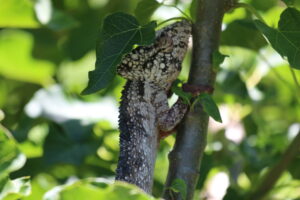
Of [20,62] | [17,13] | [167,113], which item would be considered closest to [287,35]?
[167,113]

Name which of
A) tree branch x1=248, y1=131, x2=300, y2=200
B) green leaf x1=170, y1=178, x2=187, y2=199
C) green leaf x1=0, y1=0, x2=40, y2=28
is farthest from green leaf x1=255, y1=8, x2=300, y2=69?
green leaf x1=0, y1=0, x2=40, y2=28

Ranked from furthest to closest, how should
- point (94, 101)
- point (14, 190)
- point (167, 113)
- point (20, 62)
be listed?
1. point (20, 62)
2. point (94, 101)
3. point (167, 113)
4. point (14, 190)

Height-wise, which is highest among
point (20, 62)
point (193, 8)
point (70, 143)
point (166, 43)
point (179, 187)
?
point (193, 8)

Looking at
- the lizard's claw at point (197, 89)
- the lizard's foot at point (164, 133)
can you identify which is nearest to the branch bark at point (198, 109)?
the lizard's claw at point (197, 89)

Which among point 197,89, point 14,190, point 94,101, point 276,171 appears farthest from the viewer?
point 94,101

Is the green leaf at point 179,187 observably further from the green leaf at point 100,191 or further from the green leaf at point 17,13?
the green leaf at point 17,13

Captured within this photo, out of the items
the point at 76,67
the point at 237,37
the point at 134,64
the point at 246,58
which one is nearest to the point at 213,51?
the point at 134,64

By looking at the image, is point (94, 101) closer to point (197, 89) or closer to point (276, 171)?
point (276, 171)
